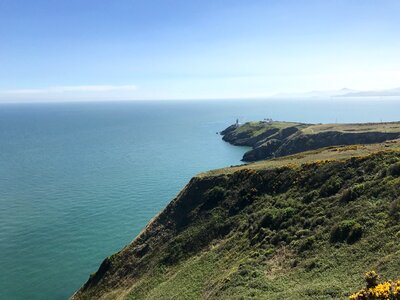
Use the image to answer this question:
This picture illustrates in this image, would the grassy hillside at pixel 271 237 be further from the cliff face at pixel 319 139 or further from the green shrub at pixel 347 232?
the cliff face at pixel 319 139

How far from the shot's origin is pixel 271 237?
37.5 m

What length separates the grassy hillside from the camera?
26.7 m

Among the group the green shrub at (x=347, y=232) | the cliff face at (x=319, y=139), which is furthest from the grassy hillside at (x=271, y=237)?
the cliff face at (x=319, y=139)

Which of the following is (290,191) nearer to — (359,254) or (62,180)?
(359,254)

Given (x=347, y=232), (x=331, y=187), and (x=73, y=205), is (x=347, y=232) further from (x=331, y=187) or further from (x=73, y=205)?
(x=73, y=205)

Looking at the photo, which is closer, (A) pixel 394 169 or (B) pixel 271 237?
(A) pixel 394 169

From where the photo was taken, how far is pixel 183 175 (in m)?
122

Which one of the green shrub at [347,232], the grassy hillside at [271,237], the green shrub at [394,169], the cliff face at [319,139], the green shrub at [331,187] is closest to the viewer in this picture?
the grassy hillside at [271,237]

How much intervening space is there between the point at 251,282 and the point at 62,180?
313ft

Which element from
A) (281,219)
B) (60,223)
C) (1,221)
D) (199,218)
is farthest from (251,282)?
(1,221)

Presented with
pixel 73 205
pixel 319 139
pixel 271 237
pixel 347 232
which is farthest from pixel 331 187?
pixel 319 139

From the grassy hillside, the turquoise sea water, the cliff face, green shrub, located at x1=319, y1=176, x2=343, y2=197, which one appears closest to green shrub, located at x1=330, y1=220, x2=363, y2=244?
the grassy hillside

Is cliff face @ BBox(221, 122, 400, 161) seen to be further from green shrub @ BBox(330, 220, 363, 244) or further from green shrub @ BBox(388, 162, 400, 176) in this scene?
green shrub @ BBox(330, 220, 363, 244)

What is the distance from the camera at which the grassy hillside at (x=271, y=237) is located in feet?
87.7
